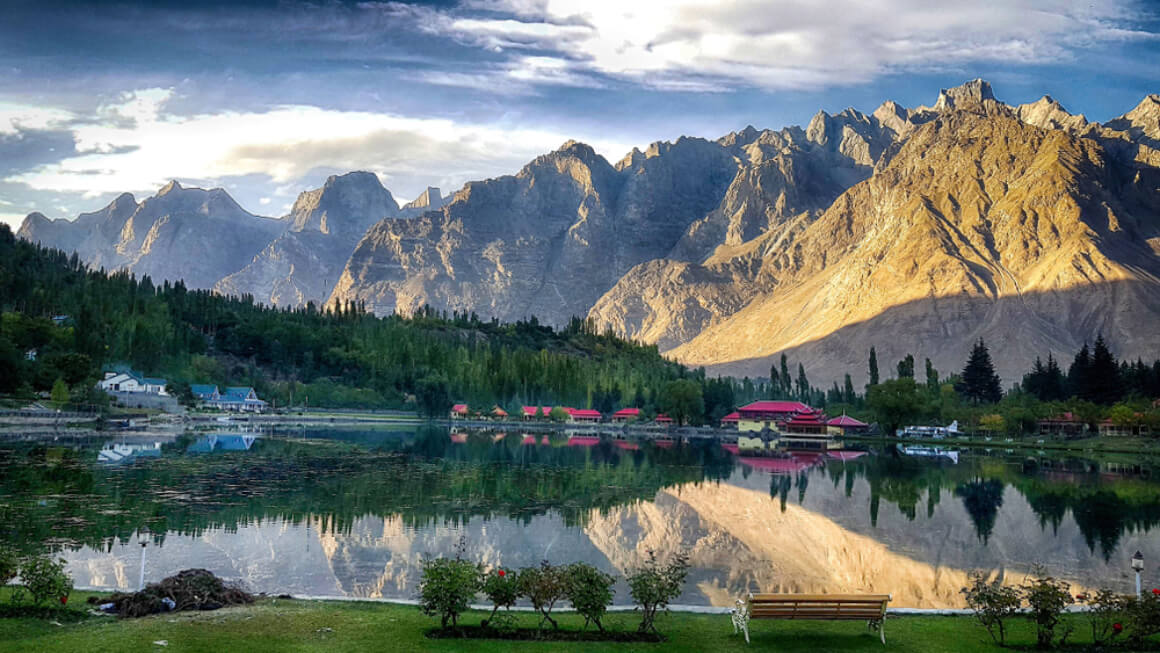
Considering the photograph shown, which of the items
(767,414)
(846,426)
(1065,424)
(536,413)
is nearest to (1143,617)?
(1065,424)

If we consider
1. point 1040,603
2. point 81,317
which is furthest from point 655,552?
point 81,317

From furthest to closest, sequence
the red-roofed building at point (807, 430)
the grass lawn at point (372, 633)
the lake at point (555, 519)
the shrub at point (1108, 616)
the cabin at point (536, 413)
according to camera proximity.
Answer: the cabin at point (536, 413) < the red-roofed building at point (807, 430) < the lake at point (555, 519) < the shrub at point (1108, 616) < the grass lawn at point (372, 633)

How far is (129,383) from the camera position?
11175cm

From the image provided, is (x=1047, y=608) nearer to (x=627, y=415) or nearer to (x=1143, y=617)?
(x=1143, y=617)

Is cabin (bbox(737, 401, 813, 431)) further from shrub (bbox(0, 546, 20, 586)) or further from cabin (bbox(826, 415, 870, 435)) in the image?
shrub (bbox(0, 546, 20, 586))

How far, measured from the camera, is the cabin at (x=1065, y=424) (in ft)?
379

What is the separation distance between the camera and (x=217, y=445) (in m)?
77.4

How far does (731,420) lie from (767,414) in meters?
7.56

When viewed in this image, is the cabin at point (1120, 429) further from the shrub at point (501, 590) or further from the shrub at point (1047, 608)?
the shrub at point (501, 590)

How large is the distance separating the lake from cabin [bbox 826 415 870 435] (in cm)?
6257

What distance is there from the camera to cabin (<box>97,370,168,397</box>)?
107700mm

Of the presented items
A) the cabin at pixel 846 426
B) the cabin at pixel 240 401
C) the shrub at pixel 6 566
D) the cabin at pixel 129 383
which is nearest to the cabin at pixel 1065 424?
the cabin at pixel 846 426

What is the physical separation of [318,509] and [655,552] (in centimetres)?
1568

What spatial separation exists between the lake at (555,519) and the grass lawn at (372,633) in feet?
15.6
